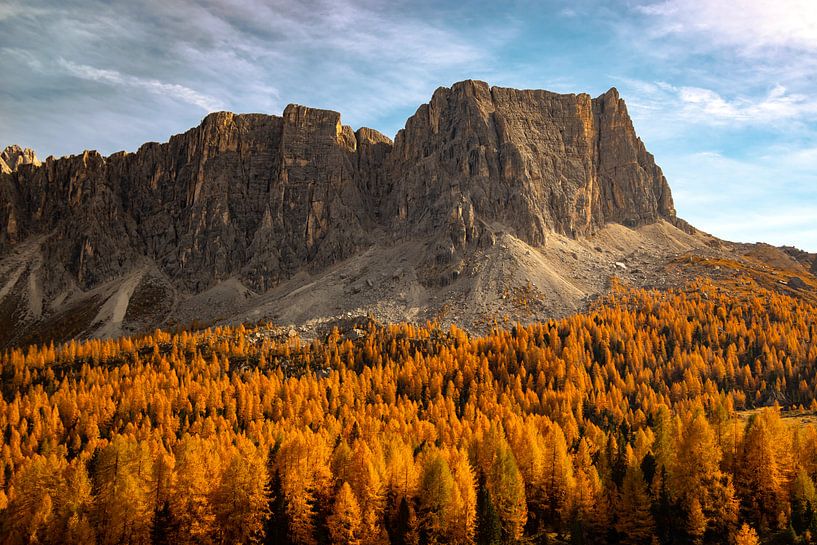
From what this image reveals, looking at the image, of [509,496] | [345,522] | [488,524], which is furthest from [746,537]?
[345,522]

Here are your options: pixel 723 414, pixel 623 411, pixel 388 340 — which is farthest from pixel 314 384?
pixel 723 414

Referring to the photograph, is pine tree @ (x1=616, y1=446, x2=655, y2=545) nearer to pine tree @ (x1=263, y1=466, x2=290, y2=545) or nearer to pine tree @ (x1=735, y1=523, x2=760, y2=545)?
pine tree @ (x1=735, y1=523, x2=760, y2=545)

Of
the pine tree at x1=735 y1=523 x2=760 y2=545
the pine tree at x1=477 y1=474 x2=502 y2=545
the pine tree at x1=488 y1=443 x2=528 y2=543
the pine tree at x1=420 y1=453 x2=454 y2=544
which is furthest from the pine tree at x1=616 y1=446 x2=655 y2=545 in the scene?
the pine tree at x1=420 y1=453 x2=454 y2=544

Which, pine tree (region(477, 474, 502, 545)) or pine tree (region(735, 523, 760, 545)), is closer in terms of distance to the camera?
pine tree (region(735, 523, 760, 545))

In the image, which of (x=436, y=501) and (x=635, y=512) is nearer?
(x=436, y=501)

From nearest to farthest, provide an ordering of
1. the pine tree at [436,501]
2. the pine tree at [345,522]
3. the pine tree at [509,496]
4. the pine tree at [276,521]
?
the pine tree at [345,522], the pine tree at [436,501], the pine tree at [276,521], the pine tree at [509,496]

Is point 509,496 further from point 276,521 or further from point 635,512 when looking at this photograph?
point 276,521

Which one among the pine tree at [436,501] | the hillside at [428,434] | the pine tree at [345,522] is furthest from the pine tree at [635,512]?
the pine tree at [345,522]

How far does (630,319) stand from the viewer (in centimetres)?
18525

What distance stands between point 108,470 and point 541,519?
163 ft

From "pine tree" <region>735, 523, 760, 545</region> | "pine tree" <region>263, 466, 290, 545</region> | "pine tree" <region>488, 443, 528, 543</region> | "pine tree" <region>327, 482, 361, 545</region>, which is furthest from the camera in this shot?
"pine tree" <region>488, 443, 528, 543</region>

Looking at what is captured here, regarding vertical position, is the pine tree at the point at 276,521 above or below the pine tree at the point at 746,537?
below

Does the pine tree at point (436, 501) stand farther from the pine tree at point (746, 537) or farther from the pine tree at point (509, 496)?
the pine tree at point (746, 537)

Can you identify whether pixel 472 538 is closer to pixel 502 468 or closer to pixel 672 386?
pixel 502 468
